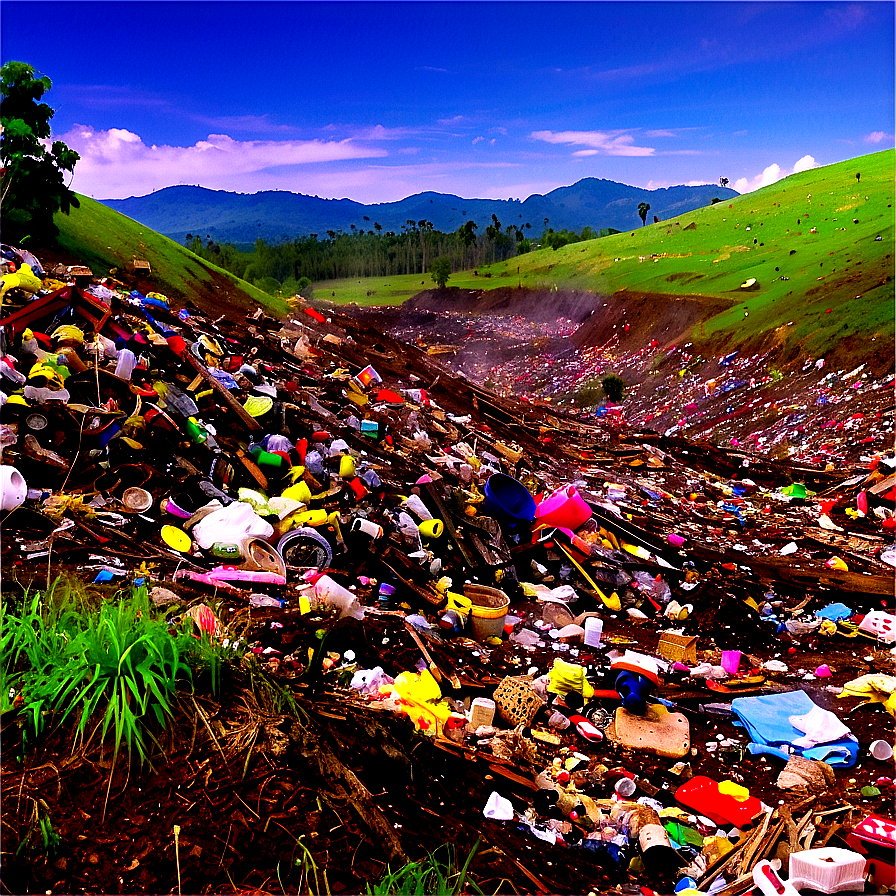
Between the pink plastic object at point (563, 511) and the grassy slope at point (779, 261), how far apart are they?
11.7 meters

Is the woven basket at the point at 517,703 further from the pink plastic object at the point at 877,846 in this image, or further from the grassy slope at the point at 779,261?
the grassy slope at the point at 779,261

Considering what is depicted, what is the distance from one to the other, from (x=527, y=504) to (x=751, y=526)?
3.99 meters

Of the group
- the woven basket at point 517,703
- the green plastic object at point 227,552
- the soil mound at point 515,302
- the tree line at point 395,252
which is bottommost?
the woven basket at point 517,703

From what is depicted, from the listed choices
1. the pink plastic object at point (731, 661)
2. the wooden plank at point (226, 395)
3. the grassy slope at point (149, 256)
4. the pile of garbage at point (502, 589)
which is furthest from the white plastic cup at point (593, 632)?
the grassy slope at point (149, 256)

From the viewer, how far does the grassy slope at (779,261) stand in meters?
17.2

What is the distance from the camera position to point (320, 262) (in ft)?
262

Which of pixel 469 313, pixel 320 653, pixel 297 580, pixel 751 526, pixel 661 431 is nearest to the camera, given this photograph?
pixel 320 653

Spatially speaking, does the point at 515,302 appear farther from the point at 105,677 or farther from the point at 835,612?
the point at 105,677

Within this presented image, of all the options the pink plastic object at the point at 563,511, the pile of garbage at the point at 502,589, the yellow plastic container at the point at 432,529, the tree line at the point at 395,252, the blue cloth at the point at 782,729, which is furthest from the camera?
the tree line at the point at 395,252

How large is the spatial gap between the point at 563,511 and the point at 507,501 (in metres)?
0.54

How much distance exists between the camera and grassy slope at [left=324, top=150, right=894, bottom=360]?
17.2 meters

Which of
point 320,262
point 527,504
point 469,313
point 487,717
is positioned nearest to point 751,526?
point 527,504

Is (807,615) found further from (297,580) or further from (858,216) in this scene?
(858,216)

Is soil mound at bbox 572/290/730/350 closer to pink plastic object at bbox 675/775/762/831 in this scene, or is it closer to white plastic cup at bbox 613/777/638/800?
pink plastic object at bbox 675/775/762/831
